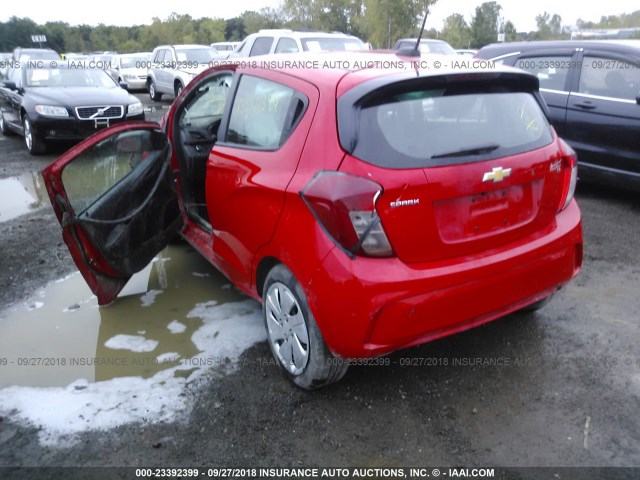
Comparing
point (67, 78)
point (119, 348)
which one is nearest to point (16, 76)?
point (67, 78)

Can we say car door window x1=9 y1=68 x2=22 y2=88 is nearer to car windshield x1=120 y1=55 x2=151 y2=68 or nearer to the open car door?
the open car door

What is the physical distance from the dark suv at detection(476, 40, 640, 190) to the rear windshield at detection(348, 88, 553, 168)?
327cm

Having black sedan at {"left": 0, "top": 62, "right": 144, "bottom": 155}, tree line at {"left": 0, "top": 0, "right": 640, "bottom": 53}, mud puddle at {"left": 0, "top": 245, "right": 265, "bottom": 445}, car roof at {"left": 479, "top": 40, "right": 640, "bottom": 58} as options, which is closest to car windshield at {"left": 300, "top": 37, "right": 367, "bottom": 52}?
tree line at {"left": 0, "top": 0, "right": 640, "bottom": 53}

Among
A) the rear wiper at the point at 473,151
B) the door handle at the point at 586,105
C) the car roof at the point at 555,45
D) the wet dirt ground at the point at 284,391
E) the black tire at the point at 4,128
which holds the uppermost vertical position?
the car roof at the point at 555,45

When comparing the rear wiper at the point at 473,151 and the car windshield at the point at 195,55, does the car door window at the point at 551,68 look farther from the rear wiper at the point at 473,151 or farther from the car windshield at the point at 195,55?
the car windshield at the point at 195,55

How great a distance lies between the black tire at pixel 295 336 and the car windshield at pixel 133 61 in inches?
815

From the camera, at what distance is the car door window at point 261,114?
3.00 metres

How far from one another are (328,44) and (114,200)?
862 cm

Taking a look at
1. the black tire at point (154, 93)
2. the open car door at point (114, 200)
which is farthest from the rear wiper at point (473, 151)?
the black tire at point (154, 93)

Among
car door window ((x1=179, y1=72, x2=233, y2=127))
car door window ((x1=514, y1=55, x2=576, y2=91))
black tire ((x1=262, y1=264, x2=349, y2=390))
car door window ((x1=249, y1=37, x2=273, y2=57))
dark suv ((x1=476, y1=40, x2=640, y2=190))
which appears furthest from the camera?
car door window ((x1=249, y1=37, x2=273, y2=57))

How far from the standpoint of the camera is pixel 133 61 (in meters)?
22.2

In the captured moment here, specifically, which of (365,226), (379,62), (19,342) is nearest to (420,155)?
(365,226)

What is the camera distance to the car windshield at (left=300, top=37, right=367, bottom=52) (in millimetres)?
11070

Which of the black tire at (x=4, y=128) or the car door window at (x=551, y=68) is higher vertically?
the car door window at (x=551, y=68)
